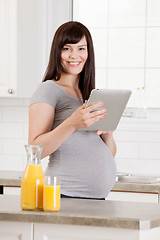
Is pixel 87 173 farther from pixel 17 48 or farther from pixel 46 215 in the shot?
pixel 17 48

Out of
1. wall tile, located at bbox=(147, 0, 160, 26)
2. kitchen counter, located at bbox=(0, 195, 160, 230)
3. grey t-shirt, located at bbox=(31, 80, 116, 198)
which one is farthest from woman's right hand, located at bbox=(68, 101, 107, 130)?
wall tile, located at bbox=(147, 0, 160, 26)

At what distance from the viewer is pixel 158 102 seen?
4059mm

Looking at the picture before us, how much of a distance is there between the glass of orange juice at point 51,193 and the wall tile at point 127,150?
217cm

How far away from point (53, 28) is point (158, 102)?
1021 mm

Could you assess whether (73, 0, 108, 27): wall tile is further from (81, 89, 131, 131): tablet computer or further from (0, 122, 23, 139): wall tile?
(81, 89, 131, 131): tablet computer

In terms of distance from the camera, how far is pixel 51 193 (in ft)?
6.07

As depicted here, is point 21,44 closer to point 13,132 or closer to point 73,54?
point 13,132

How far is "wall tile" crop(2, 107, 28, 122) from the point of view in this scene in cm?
423

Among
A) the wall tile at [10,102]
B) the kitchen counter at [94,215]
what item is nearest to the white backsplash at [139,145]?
the wall tile at [10,102]

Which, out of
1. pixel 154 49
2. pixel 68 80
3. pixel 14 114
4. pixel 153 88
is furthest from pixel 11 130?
pixel 68 80

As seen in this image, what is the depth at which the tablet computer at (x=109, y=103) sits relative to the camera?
7.01 ft

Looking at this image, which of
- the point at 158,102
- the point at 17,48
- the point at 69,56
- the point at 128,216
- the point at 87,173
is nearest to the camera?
the point at 128,216

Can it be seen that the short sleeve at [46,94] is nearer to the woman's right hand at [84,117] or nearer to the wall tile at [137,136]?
the woman's right hand at [84,117]

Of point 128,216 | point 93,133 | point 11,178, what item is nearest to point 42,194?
point 128,216
